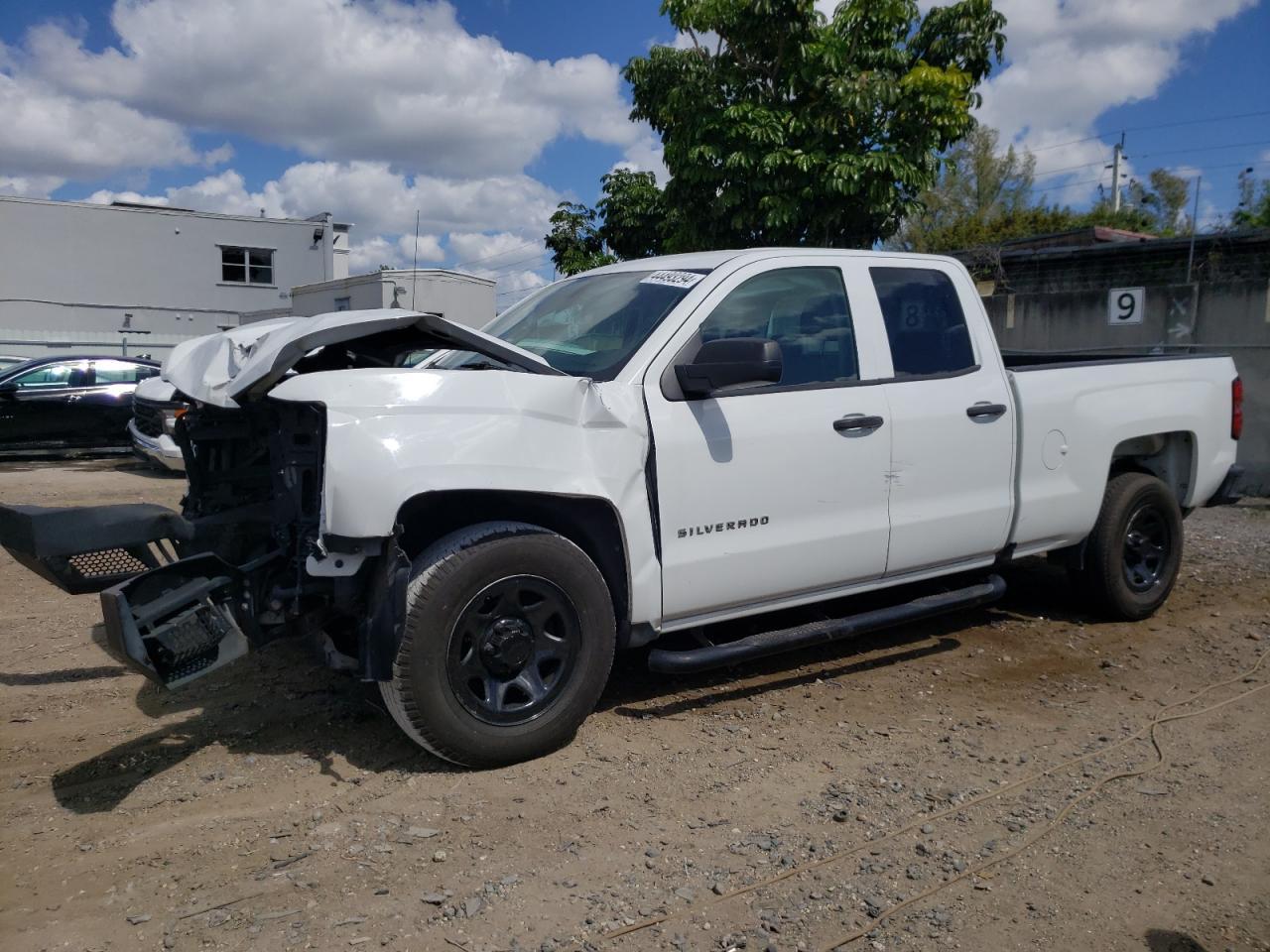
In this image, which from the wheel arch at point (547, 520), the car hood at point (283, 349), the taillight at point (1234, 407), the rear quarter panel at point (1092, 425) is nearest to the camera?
the car hood at point (283, 349)

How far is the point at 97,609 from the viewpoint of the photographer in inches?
237

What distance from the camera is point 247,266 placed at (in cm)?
3725

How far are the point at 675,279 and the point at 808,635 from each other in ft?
5.43

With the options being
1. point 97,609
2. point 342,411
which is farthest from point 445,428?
point 97,609

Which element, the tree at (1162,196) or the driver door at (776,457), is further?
the tree at (1162,196)

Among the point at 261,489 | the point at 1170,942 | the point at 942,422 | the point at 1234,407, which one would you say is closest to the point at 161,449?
the point at 261,489

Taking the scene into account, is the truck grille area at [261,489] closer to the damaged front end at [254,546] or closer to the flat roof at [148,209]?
the damaged front end at [254,546]

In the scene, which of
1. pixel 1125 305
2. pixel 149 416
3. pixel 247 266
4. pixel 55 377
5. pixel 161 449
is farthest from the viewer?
pixel 247 266

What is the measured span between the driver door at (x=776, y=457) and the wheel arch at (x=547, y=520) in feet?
0.60

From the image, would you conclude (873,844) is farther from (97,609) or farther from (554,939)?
(97,609)

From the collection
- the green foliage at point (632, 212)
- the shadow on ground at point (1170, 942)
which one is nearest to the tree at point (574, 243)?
the green foliage at point (632, 212)

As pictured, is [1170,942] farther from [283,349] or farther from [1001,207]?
[1001,207]

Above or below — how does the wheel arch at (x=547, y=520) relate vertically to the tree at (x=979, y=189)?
below

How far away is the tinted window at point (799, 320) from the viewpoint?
4.57 meters
